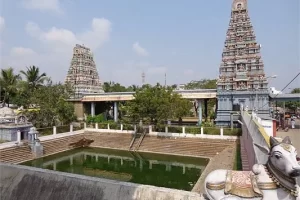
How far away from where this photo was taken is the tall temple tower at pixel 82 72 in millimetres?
33375

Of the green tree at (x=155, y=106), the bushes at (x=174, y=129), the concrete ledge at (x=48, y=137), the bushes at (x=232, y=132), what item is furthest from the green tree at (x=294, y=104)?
the concrete ledge at (x=48, y=137)

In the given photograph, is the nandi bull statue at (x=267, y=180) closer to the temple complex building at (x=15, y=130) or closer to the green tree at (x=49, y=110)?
the temple complex building at (x=15, y=130)

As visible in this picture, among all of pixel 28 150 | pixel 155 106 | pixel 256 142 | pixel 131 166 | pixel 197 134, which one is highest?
pixel 155 106

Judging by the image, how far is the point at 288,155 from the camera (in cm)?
285

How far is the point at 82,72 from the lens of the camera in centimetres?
3394

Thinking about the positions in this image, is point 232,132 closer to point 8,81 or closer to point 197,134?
point 197,134

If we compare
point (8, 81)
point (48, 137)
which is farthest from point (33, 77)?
point (48, 137)

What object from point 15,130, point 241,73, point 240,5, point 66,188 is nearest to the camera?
point 66,188

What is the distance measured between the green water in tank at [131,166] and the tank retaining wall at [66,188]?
762 cm

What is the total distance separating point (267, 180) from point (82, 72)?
3301 centimetres

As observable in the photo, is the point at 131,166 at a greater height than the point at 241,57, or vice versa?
the point at 241,57

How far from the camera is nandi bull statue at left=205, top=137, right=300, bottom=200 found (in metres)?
2.86

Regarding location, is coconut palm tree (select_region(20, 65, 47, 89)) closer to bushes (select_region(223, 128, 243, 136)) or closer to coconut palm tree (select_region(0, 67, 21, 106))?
coconut palm tree (select_region(0, 67, 21, 106))

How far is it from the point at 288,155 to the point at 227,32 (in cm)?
2305
